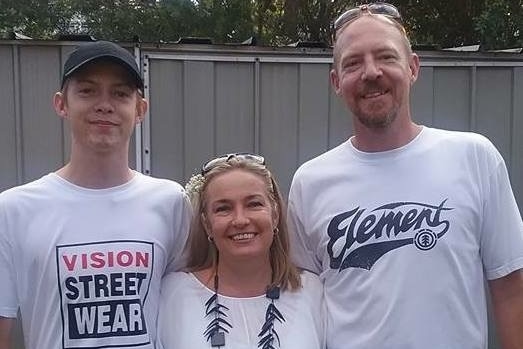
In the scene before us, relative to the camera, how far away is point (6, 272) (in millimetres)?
2094

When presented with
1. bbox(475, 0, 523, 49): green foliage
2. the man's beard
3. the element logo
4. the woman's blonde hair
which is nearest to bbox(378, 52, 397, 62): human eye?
the man's beard

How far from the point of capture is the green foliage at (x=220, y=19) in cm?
1180

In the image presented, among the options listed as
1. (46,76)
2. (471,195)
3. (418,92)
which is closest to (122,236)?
(471,195)

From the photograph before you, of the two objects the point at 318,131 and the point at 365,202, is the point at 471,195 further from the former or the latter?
the point at 318,131

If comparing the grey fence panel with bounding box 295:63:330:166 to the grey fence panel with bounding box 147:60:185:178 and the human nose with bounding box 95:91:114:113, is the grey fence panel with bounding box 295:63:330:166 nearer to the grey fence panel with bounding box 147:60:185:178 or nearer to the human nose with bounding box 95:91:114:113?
the grey fence panel with bounding box 147:60:185:178

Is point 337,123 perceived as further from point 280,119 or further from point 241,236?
point 241,236

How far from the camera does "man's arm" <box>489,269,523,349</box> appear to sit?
7.06 ft

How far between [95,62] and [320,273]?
1.07 metres

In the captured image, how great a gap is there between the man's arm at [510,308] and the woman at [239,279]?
0.59 m

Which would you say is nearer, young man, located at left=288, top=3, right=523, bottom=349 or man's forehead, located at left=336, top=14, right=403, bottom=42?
young man, located at left=288, top=3, right=523, bottom=349

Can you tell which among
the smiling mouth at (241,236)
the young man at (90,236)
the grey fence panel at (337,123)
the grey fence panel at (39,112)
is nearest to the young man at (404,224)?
the smiling mouth at (241,236)

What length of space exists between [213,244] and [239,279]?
17cm

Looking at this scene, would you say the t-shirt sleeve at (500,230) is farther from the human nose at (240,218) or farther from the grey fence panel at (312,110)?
the grey fence panel at (312,110)

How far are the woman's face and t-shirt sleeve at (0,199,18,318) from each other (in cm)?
65
